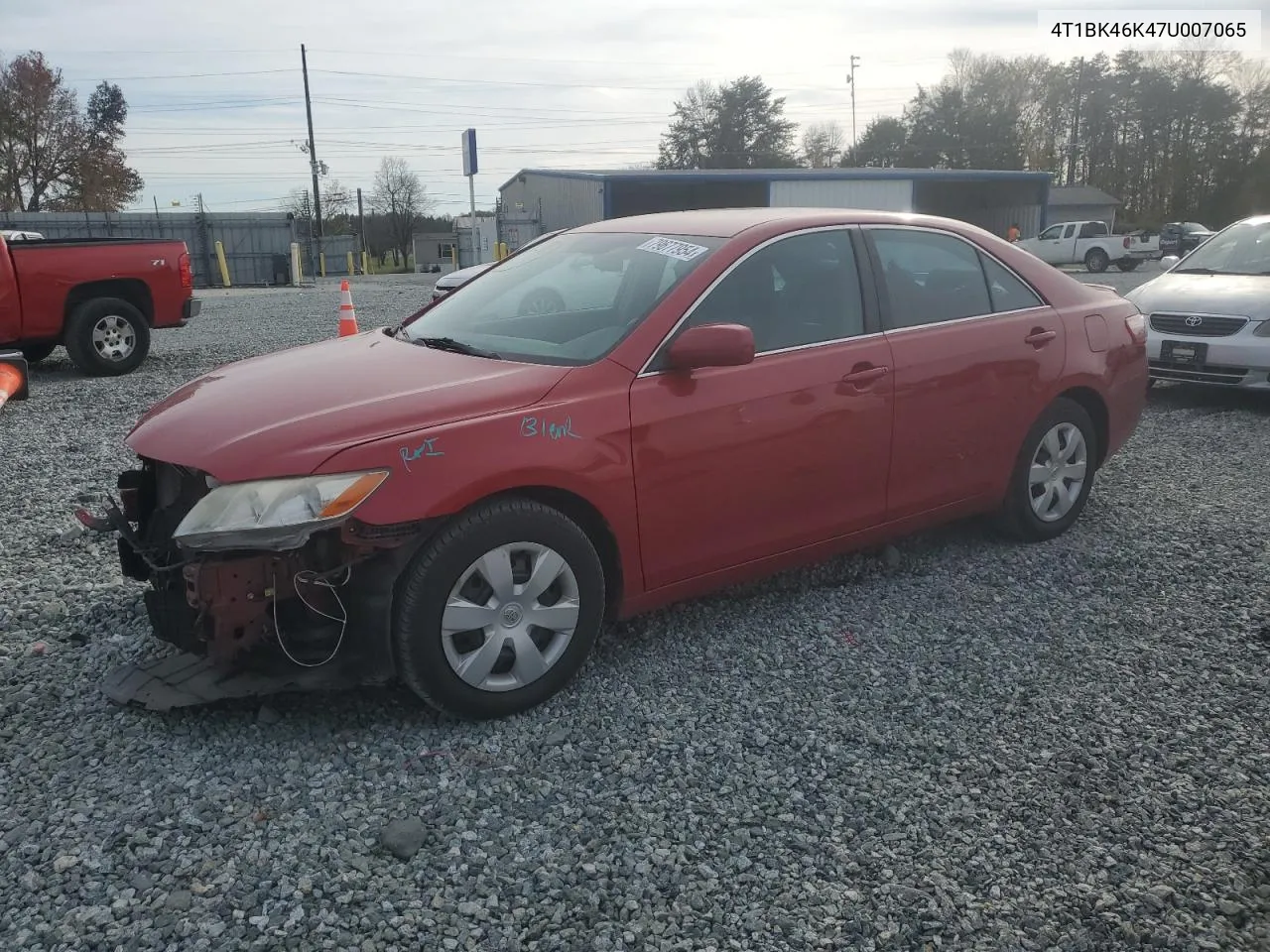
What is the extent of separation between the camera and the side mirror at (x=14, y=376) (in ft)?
29.2

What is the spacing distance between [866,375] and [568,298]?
1249 millimetres

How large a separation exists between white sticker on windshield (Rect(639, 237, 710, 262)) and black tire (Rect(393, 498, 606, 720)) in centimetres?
126

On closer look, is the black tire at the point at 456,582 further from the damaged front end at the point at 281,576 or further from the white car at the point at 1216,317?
the white car at the point at 1216,317

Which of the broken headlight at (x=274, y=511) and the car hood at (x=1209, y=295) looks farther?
the car hood at (x=1209, y=295)

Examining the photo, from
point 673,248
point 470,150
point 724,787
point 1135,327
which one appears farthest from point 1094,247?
point 724,787

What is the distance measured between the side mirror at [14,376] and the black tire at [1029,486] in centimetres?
793

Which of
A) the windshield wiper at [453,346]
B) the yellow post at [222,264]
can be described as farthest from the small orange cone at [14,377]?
the yellow post at [222,264]

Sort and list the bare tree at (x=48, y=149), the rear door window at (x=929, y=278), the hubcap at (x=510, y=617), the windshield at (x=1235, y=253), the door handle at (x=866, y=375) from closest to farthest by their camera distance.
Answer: the hubcap at (x=510, y=617), the door handle at (x=866, y=375), the rear door window at (x=929, y=278), the windshield at (x=1235, y=253), the bare tree at (x=48, y=149)

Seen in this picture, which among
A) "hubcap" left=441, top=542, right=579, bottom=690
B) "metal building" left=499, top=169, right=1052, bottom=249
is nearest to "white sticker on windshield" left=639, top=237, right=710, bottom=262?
"hubcap" left=441, top=542, right=579, bottom=690

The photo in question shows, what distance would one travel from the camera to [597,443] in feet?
11.6

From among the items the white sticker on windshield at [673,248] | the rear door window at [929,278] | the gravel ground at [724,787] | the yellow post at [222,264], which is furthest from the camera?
the yellow post at [222,264]

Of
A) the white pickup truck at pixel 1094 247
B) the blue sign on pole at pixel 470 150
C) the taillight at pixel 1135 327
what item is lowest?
the taillight at pixel 1135 327

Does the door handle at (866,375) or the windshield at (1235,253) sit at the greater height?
the windshield at (1235,253)

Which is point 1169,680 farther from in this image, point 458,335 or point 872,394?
point 458,335
